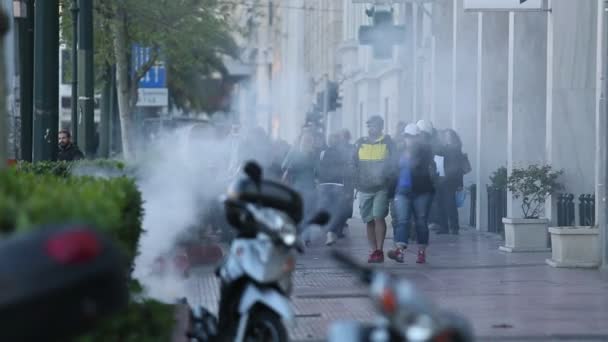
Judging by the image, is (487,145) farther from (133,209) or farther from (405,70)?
(133,209)

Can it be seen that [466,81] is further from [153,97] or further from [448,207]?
[153,97]

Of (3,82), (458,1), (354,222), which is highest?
(458,1)

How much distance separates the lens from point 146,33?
34.3 metres

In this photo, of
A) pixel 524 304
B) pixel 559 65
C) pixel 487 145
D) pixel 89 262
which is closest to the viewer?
pixel 89 262

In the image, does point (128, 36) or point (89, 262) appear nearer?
point (89, 262)

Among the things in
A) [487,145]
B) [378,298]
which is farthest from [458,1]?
[378,298]

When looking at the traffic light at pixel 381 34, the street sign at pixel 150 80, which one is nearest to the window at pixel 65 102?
the street sign at pixel 150 80

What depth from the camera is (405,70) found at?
35844 mm

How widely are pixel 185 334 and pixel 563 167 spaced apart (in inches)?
453

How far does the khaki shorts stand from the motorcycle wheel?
29.9 feet

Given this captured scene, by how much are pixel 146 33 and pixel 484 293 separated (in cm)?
2151

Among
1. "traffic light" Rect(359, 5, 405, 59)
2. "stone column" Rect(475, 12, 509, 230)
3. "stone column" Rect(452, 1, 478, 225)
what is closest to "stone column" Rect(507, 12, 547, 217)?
"stone column" Rect(475, 12, 509, 230)

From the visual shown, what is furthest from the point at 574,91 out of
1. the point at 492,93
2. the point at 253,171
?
the point at 253,171

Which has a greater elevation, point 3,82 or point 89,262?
point 3,82
